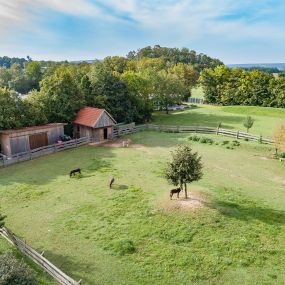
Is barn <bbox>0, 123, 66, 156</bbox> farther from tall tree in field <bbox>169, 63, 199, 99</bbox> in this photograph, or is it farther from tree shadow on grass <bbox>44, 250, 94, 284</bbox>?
tall tree in field <bbox>169, 63, 199, 99</bbox>

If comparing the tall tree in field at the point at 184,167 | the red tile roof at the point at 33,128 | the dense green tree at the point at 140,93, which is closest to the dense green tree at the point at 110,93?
the dense green tree at the point at 140,93

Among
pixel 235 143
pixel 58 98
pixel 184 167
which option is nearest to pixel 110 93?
pixel 58 98

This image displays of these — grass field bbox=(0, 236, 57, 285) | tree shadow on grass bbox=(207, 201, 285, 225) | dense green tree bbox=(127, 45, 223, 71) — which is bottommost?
grass field bbox=(0, 236, 57, 285)

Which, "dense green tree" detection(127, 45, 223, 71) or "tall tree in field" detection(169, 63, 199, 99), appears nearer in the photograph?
"tall tree in field" detection(169, 63, 199, 99)

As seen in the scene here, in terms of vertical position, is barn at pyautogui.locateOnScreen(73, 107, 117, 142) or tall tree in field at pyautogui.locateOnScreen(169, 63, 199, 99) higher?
tall tree in field at pyautogui.locateOnScreen(169, 63, 199, 99)

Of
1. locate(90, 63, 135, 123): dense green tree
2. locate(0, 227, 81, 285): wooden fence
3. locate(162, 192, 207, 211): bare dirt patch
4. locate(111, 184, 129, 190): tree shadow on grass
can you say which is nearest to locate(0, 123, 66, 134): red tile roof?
locate(90, 63, 135, 123): dense green tree

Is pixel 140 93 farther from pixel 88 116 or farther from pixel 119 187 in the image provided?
pixel 119 187

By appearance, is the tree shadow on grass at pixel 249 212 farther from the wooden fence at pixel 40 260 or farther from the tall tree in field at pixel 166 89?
the tall tree in field at pixel 166 89
